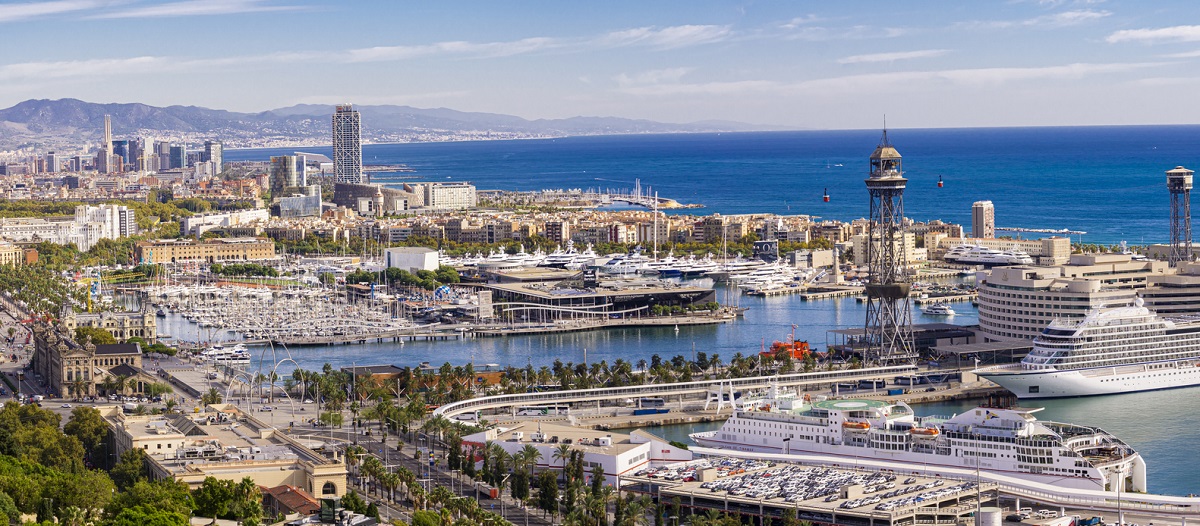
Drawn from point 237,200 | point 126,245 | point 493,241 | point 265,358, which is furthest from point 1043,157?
point 265,358

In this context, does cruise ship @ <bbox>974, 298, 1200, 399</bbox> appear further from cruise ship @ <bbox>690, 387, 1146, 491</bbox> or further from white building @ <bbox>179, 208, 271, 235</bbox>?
white building @ <bbox>179, 208, 271, 235</bbox>

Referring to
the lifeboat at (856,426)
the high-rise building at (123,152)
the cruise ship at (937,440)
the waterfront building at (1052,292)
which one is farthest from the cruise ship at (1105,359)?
the high-rise building at (123,152)

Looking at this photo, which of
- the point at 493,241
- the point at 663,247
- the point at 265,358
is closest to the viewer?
the point at 265,358

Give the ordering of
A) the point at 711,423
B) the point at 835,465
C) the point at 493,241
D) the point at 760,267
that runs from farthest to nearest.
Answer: the point at 493,241 → the point at 760,267 → the point at 711,423 → the point at 835,465

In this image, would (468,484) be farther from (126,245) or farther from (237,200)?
(237,200)

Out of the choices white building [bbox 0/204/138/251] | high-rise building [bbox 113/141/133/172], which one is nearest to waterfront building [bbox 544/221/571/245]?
white building [bbox 0/204/138/251]

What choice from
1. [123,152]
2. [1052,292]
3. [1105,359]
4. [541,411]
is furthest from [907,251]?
[123,152]

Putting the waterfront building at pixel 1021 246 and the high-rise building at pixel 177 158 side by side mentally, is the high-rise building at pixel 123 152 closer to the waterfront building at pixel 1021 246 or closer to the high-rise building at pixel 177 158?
the high-rise building at pixel 177 158
